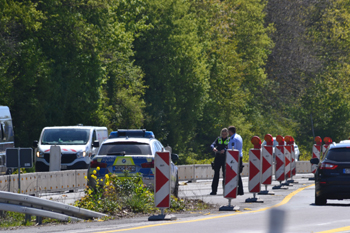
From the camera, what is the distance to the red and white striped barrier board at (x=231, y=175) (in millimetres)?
15250

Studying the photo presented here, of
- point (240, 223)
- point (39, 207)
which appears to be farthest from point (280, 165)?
point (39, 207)

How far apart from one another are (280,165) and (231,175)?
29.4 feet

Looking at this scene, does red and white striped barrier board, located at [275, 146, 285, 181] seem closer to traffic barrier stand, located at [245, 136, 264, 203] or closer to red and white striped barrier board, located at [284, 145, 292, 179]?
red and white striped barrier board, located at [284, 145, 292, 179]

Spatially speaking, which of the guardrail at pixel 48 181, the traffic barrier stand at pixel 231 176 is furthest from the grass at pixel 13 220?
the traffic barrier stand at pixel 231 176

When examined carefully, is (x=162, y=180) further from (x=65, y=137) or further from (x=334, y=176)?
(x=65, y=137)

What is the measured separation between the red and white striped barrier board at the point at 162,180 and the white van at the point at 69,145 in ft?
41.7

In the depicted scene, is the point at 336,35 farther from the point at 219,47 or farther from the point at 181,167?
the point at 181,167

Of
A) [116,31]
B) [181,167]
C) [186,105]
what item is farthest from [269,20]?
[181,167]

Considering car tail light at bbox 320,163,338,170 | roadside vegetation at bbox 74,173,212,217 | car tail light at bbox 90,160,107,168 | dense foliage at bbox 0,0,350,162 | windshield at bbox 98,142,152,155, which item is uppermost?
dense foliage at bbox 0,0,350,162

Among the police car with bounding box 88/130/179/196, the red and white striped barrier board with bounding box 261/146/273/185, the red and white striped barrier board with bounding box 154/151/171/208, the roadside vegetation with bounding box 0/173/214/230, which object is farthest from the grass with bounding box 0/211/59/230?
the red and white striped barrier board with bounding box 261/146/273/185

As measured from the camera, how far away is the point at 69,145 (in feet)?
87.2

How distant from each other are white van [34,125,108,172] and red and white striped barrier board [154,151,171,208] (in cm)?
1270

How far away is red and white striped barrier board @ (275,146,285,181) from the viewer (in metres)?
24.0

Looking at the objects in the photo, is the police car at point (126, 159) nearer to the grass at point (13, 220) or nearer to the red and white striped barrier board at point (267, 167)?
the grass at point (13, 220)
